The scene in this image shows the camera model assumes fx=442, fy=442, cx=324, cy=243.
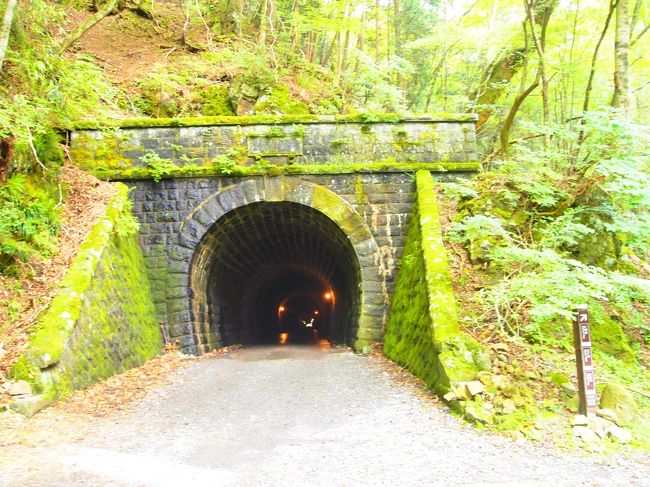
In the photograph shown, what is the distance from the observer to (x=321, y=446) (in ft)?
12.9

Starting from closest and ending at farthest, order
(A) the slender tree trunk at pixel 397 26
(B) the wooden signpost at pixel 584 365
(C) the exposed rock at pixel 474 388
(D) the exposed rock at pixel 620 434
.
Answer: (D) the exposed rock at pixel 620 434 < (B) the wooden signpost at pixel 584 365 < (C) the exposed rock at pixel 474 388 < (A) the slender tree trunk at pixel 397 26

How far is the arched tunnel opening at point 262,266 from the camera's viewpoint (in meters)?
9.65

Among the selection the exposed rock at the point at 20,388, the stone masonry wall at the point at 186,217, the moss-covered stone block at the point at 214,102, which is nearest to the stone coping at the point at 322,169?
the stone masonry wall at the point at 186,217

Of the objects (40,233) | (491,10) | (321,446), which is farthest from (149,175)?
(491,10)

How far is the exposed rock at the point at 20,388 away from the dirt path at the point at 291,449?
58 centimetres

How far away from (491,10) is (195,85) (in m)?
9.11

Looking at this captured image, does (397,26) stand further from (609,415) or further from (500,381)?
(609,415)

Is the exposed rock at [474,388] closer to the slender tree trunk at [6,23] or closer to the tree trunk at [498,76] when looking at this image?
the slender tree trunk at [6,23]

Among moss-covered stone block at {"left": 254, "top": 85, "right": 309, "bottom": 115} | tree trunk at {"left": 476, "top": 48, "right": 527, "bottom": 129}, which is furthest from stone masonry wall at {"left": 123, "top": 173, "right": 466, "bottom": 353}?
tree trunk at {"left": 476, "top": 48, "right": 527, "bottom": 129}

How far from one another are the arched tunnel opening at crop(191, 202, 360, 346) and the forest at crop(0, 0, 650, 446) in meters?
2.73

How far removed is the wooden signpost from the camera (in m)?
4.21

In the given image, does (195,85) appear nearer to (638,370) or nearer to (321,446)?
(321,446)

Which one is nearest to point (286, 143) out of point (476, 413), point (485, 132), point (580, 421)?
point (476, 413)

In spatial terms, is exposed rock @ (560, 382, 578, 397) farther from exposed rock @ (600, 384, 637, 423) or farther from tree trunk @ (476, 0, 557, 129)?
tree trunk @ (476, 0, 557, 129)
